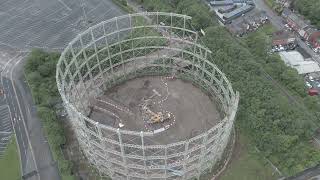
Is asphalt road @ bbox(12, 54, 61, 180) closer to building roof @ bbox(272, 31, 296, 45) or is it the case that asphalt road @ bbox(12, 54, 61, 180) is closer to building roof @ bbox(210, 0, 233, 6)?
building roof @ bbox(210, 0, 233, 6)

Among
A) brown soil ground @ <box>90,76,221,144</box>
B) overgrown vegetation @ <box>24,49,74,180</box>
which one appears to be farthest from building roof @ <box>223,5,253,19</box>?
overgrown vegetation @ <box>24,49,74,180</box>

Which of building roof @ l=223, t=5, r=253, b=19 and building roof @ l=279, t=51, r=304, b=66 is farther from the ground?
building roof @ l=223, t=5, r=253, b=19

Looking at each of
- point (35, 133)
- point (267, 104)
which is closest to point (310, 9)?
point (267, 104)

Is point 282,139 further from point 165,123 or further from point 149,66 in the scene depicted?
point 149,66

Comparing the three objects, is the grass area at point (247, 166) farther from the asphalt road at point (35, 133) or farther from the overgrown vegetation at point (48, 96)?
the asphalt road at point (35, 133)

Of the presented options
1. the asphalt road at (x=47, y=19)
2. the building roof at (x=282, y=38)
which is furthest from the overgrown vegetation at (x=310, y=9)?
the asphalt road at (x=47, y=19)

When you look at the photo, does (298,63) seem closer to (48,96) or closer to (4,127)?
(48,96)

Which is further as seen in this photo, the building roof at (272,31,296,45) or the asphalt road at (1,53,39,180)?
the building roof at (272,31,296,45)
